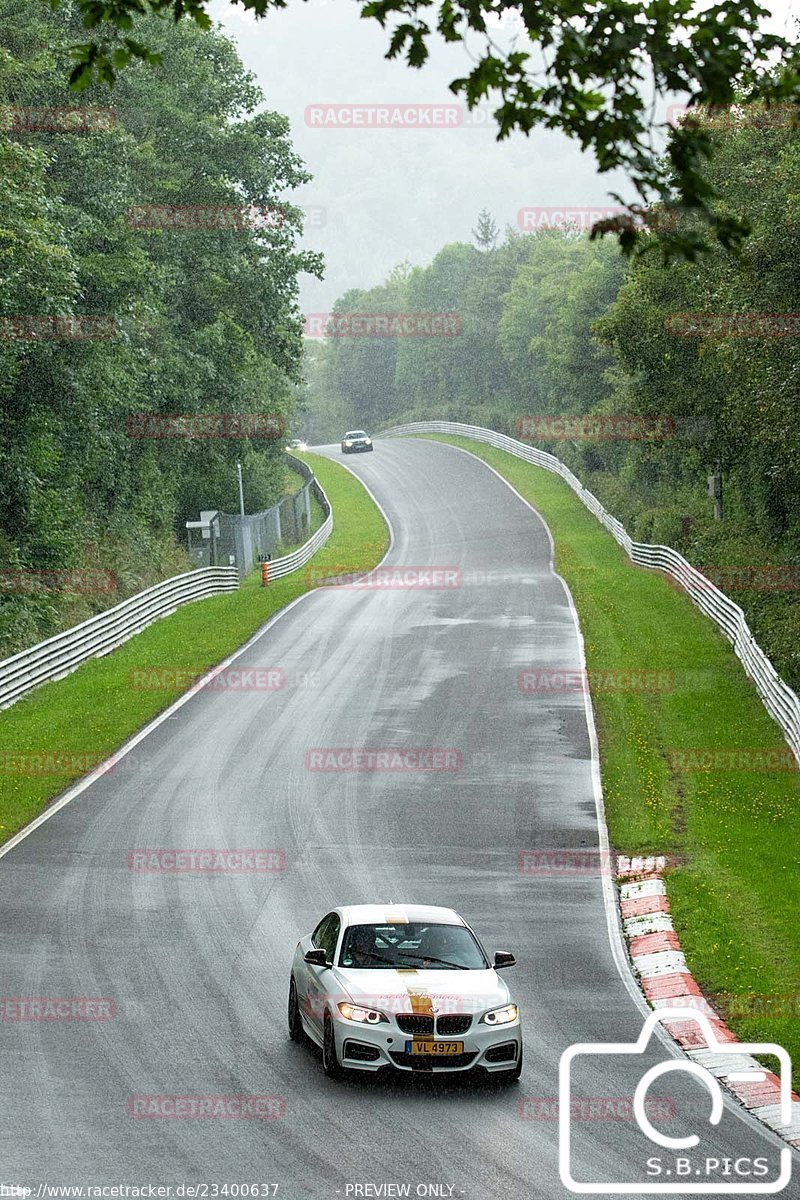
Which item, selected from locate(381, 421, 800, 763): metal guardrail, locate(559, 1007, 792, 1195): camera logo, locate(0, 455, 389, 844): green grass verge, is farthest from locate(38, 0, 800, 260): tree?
locate(381, 421, 800, 763): metal guardrail

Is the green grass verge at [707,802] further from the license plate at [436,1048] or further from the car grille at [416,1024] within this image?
the car grille at [416,1024]

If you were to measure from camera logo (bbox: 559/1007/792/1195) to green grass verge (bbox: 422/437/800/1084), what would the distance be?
44 cm

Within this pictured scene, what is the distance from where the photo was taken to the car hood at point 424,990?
11914 mm

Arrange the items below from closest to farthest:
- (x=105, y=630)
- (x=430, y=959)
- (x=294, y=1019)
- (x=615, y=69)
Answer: (x=615, y=69) → (x=430, y=959) → (x=294, y=1019) → (x=105, y=630)

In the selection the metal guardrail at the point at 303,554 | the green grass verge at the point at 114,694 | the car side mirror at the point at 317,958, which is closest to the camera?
the car side mirror at the point at 317,958

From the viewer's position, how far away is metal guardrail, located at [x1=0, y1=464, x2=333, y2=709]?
1252 inches

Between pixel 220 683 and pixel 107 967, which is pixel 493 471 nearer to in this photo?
pixel 220 683

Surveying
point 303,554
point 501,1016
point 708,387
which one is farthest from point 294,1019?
point 303,554

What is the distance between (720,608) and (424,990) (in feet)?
93.0

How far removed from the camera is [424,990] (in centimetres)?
1213

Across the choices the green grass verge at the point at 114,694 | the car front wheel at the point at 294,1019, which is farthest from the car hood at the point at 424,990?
the green grass verge at the point at 114,694

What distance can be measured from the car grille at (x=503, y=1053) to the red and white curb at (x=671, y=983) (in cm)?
189

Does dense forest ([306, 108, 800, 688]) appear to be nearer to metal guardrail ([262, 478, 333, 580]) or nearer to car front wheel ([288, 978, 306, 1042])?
car front wheel ([288, 978, 306, 1042])

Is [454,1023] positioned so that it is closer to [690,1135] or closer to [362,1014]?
[362,1014]
